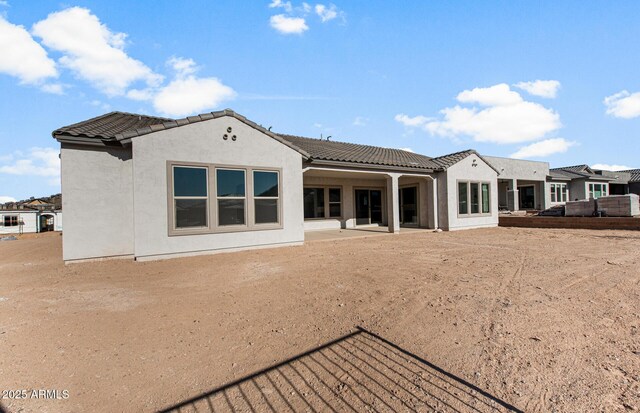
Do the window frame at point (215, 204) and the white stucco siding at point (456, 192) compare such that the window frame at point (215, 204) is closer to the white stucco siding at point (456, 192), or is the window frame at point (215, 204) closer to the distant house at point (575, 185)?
the white stucco siding at point (456, 192)

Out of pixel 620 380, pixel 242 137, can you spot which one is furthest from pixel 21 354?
pixel 242 137

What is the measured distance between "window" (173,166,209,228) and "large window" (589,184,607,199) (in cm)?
3418

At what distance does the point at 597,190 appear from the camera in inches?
1166

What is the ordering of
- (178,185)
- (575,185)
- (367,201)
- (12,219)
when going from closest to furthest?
(178,185), (367,201), (575,185), (12,219)

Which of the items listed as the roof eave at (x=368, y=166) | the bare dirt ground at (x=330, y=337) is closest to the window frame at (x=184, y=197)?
the bare dirt ground at (x=330, y=337)

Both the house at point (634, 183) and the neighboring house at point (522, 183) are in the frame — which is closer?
the neighboring house at point (522, 183)

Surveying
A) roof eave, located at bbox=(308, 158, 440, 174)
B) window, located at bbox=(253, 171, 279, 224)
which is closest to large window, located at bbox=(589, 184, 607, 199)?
roof eave, located at bbox=(308, 158, 440, 174)

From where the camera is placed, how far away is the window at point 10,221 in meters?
29.6

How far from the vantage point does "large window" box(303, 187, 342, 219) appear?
592 inches

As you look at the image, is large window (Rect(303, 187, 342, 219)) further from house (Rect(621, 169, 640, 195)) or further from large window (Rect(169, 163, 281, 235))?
house (Rect(621, 169, 640, 195))

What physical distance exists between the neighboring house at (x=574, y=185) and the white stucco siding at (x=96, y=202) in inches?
1244

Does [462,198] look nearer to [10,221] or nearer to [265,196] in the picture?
[265,196]

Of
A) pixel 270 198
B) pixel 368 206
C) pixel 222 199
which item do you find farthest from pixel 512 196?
pixel 222 199

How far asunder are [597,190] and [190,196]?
37.2m
